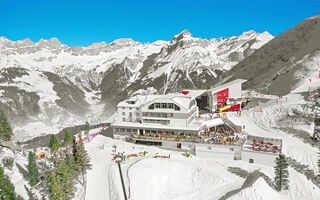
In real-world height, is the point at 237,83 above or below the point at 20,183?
above

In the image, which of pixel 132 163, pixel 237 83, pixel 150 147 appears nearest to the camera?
pixel 132 163

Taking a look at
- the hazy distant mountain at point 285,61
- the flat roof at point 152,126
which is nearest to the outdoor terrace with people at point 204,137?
the flat roof at point 152,126

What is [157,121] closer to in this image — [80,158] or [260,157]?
[80,158]

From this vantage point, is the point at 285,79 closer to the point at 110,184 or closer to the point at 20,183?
the point at 110,184

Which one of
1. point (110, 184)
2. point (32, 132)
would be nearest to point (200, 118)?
point (110, 184)

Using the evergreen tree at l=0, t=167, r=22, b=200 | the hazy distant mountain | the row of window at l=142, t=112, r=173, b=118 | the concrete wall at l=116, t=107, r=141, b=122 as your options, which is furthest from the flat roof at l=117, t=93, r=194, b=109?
the hazy distant mountain

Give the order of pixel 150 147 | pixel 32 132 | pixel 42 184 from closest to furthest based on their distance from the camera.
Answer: pixel 42 184 < pixel 150 147 < pixel 32 132

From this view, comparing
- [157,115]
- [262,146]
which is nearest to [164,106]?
[157,115]

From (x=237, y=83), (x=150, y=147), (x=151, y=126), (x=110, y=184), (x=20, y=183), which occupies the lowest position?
(x=20, y=183)

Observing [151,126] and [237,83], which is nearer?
[151,126]
